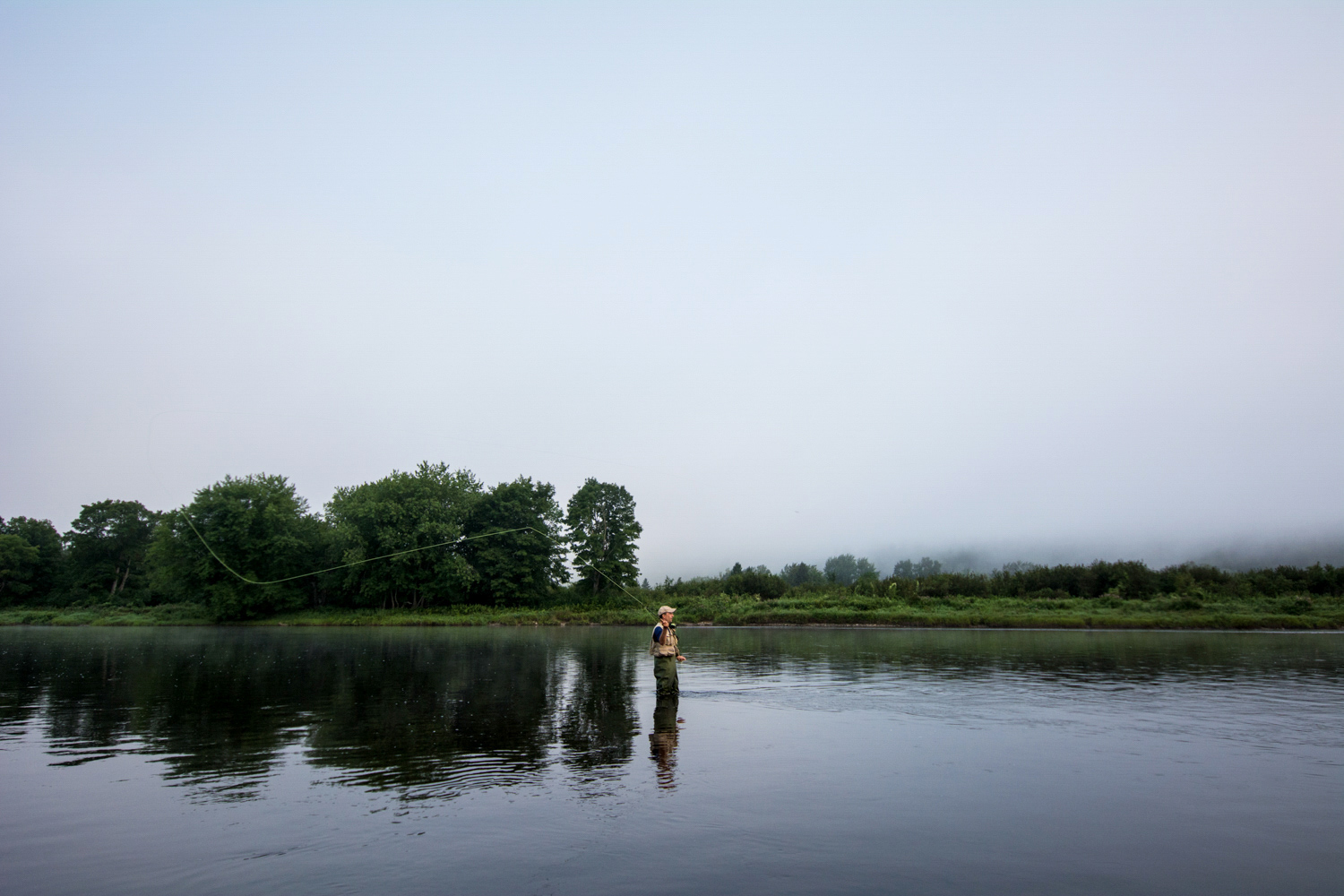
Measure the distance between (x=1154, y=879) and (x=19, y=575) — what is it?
11274 cm

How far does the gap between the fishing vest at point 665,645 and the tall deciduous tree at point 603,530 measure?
57.8 m

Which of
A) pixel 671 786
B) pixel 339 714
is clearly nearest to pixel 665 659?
pixel 671 786

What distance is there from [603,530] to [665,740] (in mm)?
62989

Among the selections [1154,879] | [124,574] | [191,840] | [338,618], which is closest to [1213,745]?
[1154,879]

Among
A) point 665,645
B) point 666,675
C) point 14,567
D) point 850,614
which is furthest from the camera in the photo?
point 14,567

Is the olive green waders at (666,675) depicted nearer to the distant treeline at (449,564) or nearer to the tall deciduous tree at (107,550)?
the distant treeline at (449,564)

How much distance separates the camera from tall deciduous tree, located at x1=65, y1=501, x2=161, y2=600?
87625mm

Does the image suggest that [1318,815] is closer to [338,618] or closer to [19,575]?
[338,618]

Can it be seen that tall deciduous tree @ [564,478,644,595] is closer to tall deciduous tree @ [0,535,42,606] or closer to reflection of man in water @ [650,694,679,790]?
reflection of man in water @ [650,694,679,790]

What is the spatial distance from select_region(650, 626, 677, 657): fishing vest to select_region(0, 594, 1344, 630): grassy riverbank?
4242 cm

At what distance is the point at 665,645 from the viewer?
15.9m

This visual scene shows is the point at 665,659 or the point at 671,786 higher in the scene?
the point at 665,659

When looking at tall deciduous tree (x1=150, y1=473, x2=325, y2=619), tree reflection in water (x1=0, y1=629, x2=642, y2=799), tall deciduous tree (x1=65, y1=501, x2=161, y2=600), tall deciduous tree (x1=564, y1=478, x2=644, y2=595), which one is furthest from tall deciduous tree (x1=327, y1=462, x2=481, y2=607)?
tree reflection in water (x1=0, y1=629, x2=642, y2=799)

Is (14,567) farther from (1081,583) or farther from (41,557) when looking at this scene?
(1081,583)
